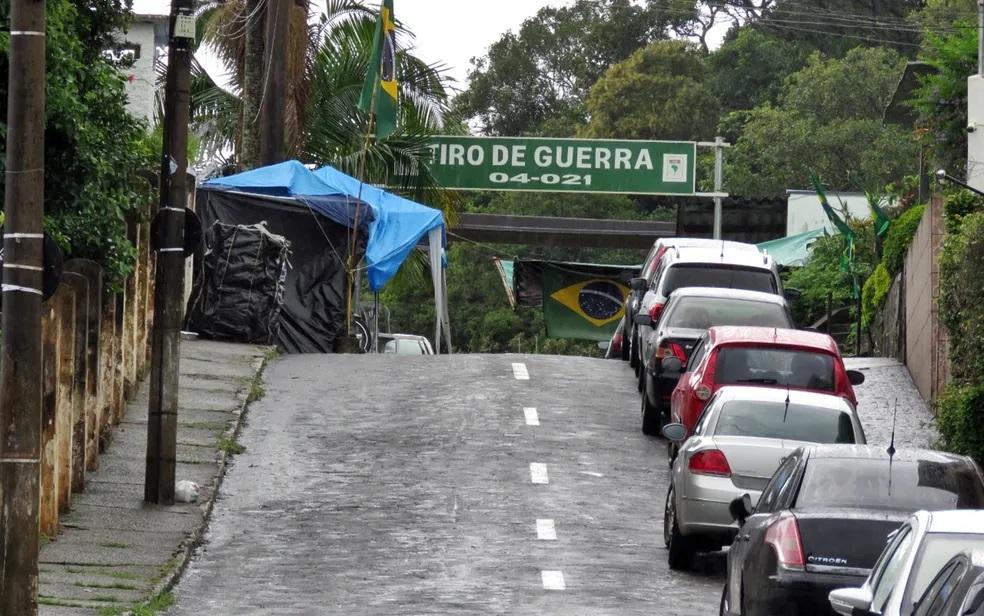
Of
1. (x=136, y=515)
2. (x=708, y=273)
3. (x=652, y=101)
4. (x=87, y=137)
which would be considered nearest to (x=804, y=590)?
(x=136, y=515)

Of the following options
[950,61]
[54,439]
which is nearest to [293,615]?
[54,439]

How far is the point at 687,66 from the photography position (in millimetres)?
70188

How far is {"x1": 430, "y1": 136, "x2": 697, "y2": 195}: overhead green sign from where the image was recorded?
1523 inches

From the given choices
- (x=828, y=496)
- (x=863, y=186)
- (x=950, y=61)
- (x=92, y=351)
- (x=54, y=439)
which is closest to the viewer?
(x=828, y=496)

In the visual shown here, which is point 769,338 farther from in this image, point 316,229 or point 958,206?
point 316,229

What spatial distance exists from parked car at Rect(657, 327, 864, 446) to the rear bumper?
803 cm

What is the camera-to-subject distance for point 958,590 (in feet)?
23.7

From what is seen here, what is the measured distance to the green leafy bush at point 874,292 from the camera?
3195 centimetres

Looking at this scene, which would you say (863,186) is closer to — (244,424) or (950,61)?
(950,61)

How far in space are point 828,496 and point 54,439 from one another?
24.5ft

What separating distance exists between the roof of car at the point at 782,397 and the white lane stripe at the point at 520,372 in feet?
32.7

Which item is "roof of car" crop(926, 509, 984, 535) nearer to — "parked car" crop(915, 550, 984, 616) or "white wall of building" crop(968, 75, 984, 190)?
"parked car" crop(915, 550, 984, 616)

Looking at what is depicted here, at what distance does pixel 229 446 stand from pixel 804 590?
1085 centimetres

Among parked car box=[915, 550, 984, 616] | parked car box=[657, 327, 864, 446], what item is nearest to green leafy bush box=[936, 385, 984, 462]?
parked car box=[657, 327, 864, 446]
